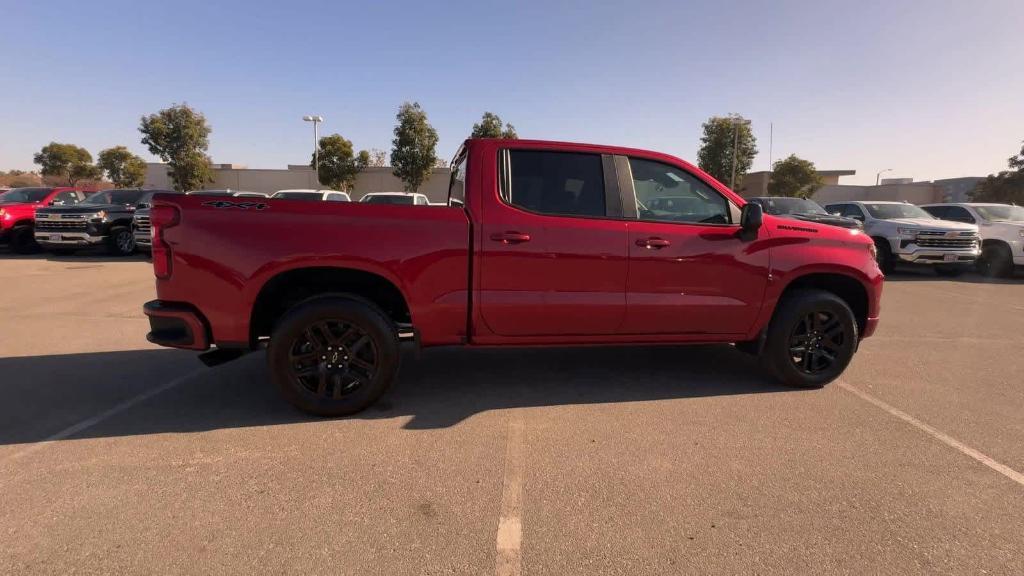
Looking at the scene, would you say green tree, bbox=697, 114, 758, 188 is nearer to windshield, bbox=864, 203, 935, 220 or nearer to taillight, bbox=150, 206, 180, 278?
windshield, bbox=864, 203, 935, 220

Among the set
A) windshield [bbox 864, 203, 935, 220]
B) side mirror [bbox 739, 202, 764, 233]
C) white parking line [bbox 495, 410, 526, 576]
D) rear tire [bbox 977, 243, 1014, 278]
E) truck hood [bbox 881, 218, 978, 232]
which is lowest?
white parking line [bbox 495, 410, 526, 576]

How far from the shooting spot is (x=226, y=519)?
249 cm

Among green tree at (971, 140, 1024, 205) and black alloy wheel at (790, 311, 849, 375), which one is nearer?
black alloy wheel at (790, 311, 849, 375)

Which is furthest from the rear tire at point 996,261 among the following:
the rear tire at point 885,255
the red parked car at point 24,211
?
the red parked car at point 24,211

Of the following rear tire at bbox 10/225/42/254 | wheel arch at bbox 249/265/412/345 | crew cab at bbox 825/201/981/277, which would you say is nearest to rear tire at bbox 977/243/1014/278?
crew cab at bbox 825/201/981/277


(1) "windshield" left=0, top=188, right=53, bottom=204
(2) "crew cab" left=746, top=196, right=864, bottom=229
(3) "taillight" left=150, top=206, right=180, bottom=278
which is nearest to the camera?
(3) "taillight" left=150, top=206, right=180, bottom=278

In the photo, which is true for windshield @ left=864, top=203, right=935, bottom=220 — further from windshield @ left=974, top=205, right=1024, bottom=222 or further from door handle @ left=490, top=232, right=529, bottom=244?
door handle @ left=490, top=232, right=529, bottom=244

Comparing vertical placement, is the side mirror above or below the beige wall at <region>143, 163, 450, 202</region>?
below

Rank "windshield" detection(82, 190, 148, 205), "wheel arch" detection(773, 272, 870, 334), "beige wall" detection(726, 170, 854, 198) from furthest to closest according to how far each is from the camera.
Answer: "beige wall" detection(726, 170, 854, 198), "windshield" detection(82, 190, 148, 205), "wheel arch" detection(773, 272, 870, 334)

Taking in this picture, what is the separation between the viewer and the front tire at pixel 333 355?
3.53 meters

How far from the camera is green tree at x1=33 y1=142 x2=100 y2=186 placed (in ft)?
187

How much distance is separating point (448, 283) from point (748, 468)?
7.25 feet

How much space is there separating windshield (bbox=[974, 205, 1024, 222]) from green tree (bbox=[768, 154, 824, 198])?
112 feet

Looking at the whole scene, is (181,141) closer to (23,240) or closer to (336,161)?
(336,161)
